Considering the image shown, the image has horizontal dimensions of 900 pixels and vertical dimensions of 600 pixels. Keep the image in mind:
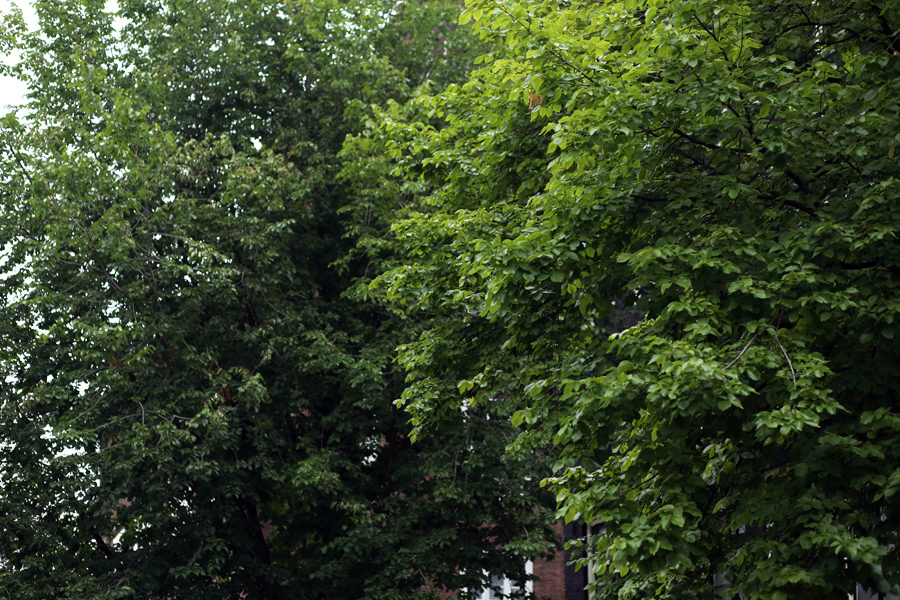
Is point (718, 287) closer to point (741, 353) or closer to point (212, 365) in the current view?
point (741, 353)

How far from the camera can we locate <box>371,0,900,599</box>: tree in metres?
6.90

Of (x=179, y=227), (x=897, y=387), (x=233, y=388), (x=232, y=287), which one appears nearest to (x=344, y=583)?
(x=233, y=388)

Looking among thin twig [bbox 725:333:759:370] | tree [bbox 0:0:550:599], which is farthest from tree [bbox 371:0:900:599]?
tree [bbox 0:0:550:599]

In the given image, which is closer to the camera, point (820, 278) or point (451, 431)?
point (820, 278)

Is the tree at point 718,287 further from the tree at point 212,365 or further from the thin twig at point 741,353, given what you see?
the tree at point 212,365

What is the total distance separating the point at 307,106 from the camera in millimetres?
18781

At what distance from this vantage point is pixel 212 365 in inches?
631

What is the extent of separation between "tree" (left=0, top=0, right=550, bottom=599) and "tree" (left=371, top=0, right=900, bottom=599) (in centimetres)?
643

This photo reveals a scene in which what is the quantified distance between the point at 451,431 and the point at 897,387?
1008 centimetres

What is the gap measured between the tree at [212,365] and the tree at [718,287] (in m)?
6.43

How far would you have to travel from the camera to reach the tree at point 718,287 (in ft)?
22.6

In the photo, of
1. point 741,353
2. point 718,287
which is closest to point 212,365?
point 718,287

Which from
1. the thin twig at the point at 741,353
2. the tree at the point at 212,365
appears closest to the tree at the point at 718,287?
the thin twig at the point at 741,353

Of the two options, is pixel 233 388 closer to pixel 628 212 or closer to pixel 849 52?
pixel 628 212
